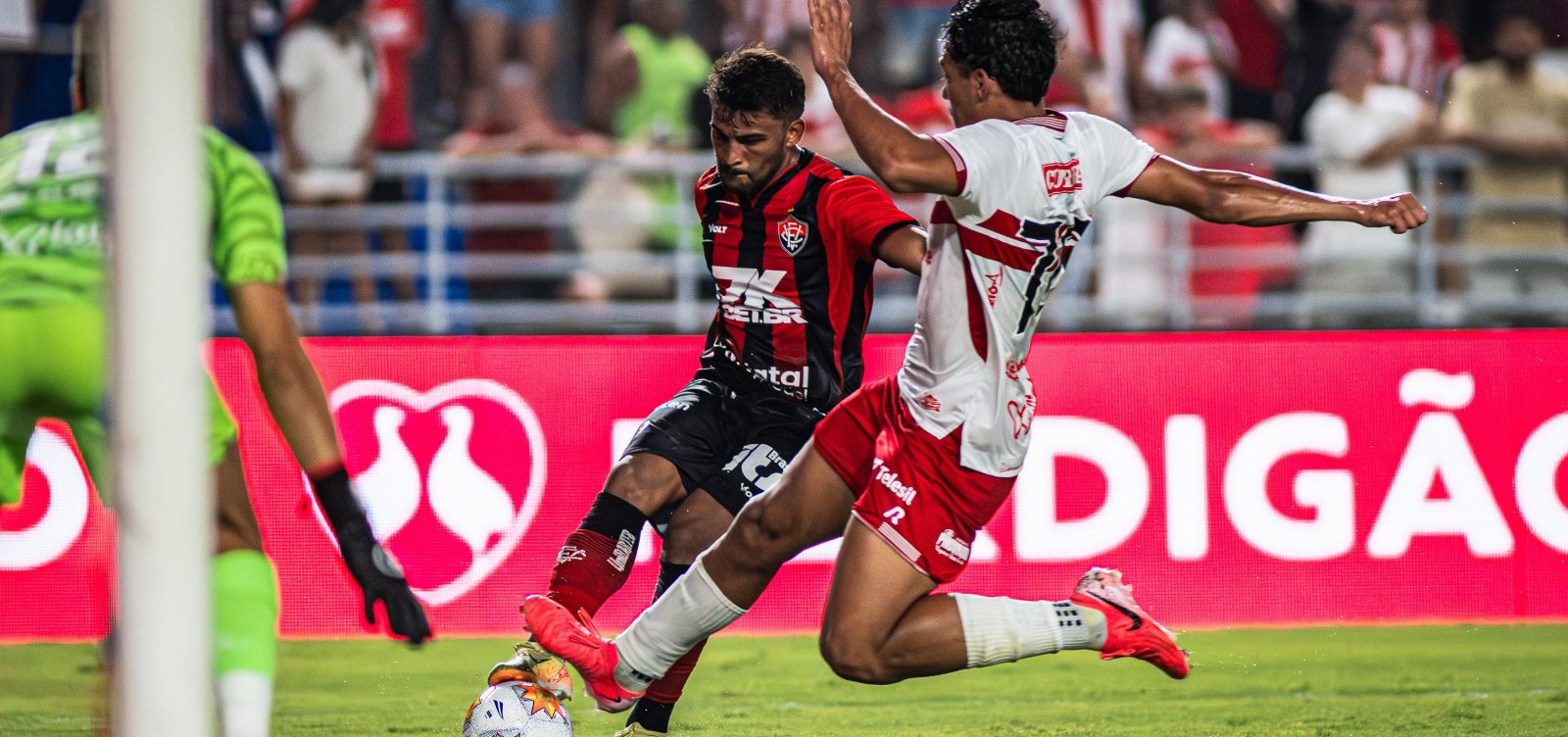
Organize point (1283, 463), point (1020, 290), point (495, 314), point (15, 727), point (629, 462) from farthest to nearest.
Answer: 1. point (495, 314)
2. point (1283, 463)
3. point (15, 727)
4. point (629, 462)
5. point (1020, 290)

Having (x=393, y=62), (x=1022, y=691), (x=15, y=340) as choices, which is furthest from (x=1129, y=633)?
(x=393, y=62)

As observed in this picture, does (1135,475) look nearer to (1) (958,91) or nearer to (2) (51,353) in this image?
(1) (958,91)

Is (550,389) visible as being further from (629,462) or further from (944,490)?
(944,490)

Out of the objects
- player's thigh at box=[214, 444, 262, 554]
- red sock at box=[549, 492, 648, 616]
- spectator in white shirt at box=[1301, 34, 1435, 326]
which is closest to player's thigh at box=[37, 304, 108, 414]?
player's thigh at box=[214, 444, 262, 554]

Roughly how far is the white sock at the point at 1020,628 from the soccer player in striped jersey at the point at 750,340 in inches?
36.6

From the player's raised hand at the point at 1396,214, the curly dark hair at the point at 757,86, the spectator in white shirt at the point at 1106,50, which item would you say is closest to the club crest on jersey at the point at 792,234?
the curly dark hair at the point at 757,86

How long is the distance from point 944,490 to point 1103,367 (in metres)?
3.51

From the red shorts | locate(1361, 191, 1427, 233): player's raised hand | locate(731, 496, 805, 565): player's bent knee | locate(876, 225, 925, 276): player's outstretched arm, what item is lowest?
locate(731, 496, 805, 565): player's bent knee

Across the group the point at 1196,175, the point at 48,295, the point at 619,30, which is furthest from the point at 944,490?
the point at 619,30

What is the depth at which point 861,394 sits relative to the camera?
15.0ft

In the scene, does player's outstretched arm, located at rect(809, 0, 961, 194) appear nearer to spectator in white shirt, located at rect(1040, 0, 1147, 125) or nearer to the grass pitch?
the grass pitch

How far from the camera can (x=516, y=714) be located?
Result: 4.64m

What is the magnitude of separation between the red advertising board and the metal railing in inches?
38.4

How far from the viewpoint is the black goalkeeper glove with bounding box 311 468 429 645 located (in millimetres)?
3582
